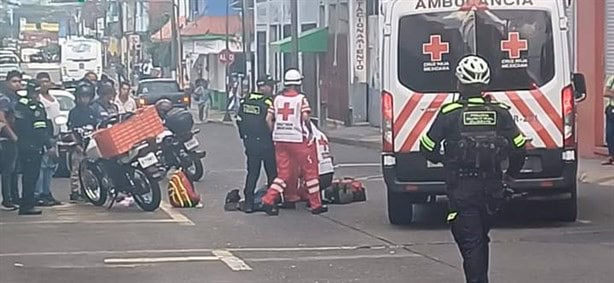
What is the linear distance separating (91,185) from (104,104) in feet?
10.2

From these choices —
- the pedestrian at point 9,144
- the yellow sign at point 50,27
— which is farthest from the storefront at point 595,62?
the yellow sign at point 50,27

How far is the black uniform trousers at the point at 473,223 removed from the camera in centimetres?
902

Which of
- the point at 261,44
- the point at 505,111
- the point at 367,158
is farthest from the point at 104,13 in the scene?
the point at 505,111

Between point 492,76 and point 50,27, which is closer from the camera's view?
point 492,76

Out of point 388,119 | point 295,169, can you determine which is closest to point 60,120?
point 295,169

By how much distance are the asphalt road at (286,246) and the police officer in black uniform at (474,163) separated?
84.7 inches

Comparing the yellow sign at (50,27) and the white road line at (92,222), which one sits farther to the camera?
the yellow sign at (50,27)

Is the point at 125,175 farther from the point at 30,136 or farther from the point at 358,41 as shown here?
the point at 358,41

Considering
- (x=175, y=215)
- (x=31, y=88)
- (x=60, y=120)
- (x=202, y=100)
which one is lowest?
(x=202, y=100)

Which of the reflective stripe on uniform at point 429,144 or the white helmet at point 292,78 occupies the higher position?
the white helmet at point 292,78

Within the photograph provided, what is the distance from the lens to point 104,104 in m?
21.0

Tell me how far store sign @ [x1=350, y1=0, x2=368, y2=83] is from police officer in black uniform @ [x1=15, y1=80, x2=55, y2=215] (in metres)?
22.9

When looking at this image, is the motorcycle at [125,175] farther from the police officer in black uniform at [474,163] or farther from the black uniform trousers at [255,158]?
the police officer in black uniform at [474,163]

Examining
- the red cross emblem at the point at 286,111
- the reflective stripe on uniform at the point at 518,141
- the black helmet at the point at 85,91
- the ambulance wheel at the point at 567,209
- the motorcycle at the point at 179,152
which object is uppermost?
the reflective stripe on uniform at the point at 518,141
